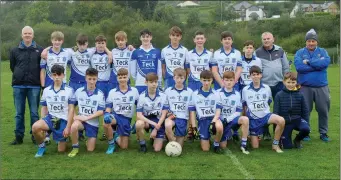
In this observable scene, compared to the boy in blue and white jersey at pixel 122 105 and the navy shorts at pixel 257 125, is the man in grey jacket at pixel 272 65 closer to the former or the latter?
the navy shorts at pixel 257 125

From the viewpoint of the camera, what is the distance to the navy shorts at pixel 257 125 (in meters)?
7.20

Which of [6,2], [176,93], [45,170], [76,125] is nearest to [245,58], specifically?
[176,93]

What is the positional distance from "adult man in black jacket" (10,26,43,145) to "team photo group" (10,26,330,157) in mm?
17

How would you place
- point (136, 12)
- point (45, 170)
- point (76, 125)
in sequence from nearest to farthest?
point (45, 170), point (76, 125), point (136, 12)

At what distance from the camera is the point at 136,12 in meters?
57.5

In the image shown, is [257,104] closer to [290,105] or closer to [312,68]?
[290,105]

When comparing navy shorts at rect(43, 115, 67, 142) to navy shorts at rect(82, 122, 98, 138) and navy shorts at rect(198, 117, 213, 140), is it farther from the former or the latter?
navy shorts at rect(198, 117, 213, 140)

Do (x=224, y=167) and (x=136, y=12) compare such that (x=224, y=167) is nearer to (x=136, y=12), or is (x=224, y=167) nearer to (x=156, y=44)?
(x=156, y=44)

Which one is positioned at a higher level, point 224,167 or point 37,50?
point 37,50

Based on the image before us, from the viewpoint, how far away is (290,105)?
7.25 meters

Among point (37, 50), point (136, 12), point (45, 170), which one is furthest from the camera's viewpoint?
point (136, 12)

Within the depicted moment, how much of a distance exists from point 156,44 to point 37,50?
33.9m

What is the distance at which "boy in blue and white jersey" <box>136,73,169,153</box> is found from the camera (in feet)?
23.1

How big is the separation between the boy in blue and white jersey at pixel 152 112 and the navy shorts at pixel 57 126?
3.94 ft
